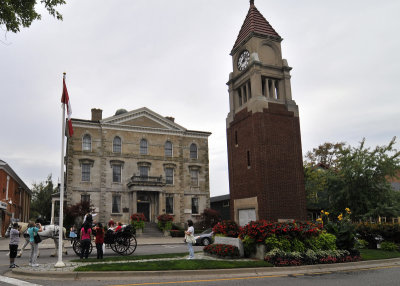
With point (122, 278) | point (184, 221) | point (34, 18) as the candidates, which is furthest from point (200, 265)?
Result: point (184, 221)

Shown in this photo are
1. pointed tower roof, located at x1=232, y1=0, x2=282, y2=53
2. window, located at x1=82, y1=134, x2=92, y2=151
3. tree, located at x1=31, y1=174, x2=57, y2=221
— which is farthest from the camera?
tree, located at x1=31, y1=174, x2=57, y2=221

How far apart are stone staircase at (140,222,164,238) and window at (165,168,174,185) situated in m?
5.85

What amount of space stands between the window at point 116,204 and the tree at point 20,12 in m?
29.5

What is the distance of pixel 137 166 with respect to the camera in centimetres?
4125

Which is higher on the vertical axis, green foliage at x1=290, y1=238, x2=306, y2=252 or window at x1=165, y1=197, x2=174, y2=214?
window at x1=165, y1=197, x2=174, y2=214

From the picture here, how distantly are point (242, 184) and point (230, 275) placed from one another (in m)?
11.7

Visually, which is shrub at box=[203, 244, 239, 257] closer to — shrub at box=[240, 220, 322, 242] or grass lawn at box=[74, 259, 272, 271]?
shrub at box=[240, 220, 322, 242]

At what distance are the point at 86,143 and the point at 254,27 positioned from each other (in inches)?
938

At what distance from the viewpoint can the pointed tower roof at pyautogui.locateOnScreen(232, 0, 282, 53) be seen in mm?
23969

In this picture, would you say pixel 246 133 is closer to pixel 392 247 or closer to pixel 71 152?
pixel 392 247

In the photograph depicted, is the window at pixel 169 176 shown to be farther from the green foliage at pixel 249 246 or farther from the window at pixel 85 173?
the green foliage at pixel 249 246

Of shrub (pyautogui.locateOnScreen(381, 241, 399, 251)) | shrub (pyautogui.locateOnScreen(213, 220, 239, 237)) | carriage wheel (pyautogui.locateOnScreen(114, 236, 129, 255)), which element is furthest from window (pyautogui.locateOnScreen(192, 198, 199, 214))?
carriage wheel (pyautogui.locateOnScreen(114, 236, 129, 255))

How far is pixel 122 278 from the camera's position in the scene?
10.5 meters

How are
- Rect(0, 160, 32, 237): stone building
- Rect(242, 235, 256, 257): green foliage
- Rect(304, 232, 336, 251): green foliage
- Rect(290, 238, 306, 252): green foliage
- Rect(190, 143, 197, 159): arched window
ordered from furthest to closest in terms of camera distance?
Rect(190, 143, 197, 159): arched window
Rect(0, 160, 32, 237): stone building
Rect(242, 235, 256, 257): green foliage
Rect(304, 232, 336, 251): green foliage
Rect(290, 238, 306, 252): green foliage
